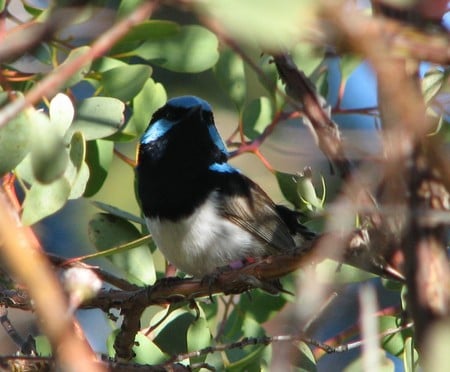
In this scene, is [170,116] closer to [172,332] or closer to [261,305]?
[261,305]

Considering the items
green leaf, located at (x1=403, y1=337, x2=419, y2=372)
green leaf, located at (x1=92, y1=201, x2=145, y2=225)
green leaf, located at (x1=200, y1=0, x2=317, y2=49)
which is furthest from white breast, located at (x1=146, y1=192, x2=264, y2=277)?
green leaf, located at (x1=200, y1=0, x2=317, y2=49)

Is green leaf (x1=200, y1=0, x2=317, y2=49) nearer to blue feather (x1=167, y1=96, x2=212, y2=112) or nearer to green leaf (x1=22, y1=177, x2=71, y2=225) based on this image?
green leaf (x1=22, y1=177, x2=71, y2=225)

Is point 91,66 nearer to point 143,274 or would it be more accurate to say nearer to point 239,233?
point 143,274

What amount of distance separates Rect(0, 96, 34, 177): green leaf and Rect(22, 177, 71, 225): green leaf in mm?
116

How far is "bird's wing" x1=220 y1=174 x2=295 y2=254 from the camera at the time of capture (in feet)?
11.4

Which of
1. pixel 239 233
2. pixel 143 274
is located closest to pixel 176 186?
pixel 239 233

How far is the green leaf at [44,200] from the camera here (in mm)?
2061

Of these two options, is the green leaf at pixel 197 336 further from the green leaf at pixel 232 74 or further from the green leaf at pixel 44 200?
the green leaf at pixel 232 74

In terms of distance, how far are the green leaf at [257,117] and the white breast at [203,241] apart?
0.46m

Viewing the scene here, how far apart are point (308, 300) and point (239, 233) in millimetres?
2496

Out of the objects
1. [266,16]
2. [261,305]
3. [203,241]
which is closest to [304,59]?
[261,305]

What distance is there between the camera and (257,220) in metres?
3.52

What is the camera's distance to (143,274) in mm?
2775

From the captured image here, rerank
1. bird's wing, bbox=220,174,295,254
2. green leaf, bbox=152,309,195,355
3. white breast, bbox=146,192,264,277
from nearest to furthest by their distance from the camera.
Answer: green leaf, bbox=152,309,195,355 < white breast, bbox=146,192,264,277 < bird's wing, bbox=220,174,295,254
